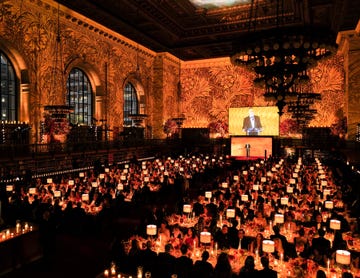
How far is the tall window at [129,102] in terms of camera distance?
25078 mm

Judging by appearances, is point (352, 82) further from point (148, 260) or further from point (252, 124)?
point (148, 260)

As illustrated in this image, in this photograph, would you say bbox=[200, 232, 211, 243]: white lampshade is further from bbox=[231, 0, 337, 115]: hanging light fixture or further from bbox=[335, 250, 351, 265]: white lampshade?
bbox=[231, 0, 337, 115]: hanging light fixture

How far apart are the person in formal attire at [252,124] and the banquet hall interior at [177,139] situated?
0.20 meters

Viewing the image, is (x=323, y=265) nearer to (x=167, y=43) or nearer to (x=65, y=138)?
(x=65, y=138)

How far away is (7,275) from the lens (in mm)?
6379

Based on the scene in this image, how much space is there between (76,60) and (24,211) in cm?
1241

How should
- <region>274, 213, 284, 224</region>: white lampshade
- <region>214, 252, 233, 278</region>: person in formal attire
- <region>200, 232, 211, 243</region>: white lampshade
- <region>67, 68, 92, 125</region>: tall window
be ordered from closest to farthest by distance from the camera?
<region>214, 252, 233, 278</region>: person in formal attire
<region>200, 232, 211, 243</region>: white lampshade
<region>274, 213, 284, 224</region>: white lampshade
<region>67, 68, 92, 125</region>: tall window

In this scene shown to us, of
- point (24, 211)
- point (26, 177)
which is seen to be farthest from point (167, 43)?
point (24, 211)

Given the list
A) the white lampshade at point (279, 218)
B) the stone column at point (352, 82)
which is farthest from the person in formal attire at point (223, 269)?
the stone column at point (352, 82)

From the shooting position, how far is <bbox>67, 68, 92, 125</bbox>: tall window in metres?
20.1

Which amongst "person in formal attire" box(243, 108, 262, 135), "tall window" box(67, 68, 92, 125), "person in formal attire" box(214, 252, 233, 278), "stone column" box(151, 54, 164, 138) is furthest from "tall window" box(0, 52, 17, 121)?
"person in formal attire" box(243, 108, 262, 135)

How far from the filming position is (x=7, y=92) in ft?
51.3

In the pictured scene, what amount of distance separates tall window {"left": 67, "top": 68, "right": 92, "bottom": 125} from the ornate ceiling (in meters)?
3.85

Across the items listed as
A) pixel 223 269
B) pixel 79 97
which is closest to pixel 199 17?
pixel 79 97
